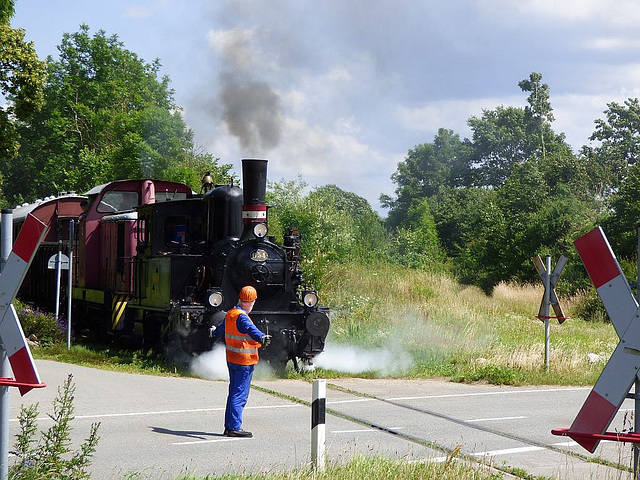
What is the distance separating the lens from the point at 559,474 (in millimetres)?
7633

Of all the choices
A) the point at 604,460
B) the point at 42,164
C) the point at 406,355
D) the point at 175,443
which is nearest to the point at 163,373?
the point at 406,355

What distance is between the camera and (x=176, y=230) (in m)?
17.2

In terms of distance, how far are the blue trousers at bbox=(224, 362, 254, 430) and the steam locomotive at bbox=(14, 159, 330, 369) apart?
16.7 ft

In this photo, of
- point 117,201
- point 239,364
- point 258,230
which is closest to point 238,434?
point 239,364

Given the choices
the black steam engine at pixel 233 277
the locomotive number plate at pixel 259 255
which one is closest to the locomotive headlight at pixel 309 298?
the black steam engine at pixel 233 277

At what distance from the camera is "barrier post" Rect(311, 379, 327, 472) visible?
7.25 m

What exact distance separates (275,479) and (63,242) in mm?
18596

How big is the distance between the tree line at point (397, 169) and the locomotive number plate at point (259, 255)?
9539mm

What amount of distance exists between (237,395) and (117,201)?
1233cm

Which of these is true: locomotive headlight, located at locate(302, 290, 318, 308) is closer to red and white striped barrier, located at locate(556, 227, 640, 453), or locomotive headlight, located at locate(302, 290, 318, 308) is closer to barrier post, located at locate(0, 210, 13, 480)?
barrier post, located at locate(0, 210, 13, 480)

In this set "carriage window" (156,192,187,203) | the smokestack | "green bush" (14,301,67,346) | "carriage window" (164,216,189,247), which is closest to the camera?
the smokestack

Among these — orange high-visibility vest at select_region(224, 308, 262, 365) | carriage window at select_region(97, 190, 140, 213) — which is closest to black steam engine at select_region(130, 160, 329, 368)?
carriage window at select_region(97, 190, 140, 213)

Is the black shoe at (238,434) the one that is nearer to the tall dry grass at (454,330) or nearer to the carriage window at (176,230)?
the tall dry grass at (454,330)

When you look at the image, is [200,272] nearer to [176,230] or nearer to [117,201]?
[176,230]
